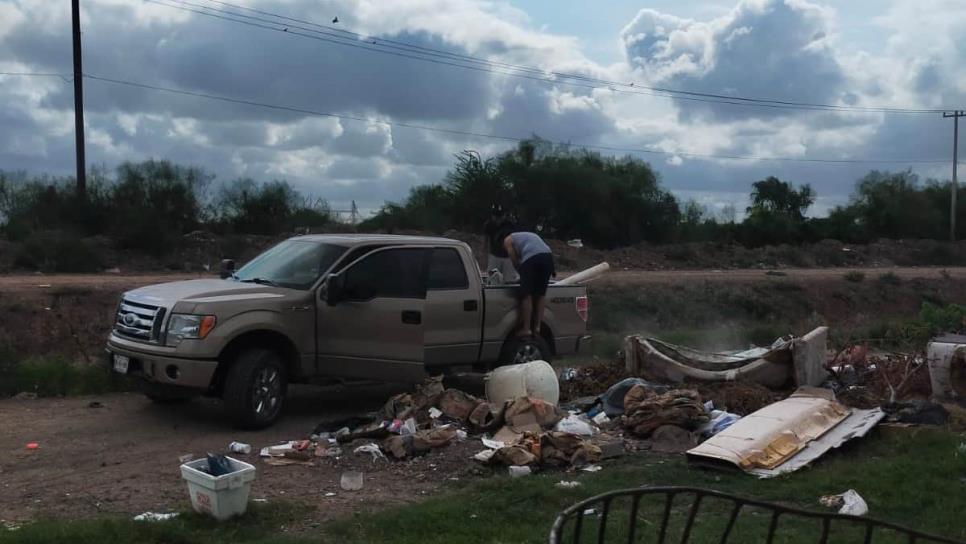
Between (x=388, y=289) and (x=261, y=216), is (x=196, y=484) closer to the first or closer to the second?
(x=388, y=289)

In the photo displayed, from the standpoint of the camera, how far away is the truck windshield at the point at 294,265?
9953 mm

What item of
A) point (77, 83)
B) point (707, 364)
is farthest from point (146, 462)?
point (77, 83)

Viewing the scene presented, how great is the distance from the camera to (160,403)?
1026 cm

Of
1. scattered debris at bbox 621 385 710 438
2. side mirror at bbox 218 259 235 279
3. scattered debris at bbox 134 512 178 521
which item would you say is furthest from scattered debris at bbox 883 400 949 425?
side mirror at bbox 218 259 235 279

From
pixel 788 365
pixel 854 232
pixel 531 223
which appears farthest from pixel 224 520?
pixel 854 232

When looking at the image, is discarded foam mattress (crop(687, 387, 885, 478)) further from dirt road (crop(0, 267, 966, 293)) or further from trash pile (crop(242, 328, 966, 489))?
dirt road (crop(0, 267, 966, 293))

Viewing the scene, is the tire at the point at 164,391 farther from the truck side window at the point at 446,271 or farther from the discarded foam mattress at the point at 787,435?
the discarded foam mattress at the point at 787,435

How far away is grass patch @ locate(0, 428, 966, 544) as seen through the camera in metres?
5.98

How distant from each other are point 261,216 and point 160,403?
29546 millimetres

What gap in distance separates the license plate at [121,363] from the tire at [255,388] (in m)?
0.96

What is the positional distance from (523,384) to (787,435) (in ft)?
8.85

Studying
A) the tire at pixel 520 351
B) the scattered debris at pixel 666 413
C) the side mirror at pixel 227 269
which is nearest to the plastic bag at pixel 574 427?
the scattered debris at pixel 666 413

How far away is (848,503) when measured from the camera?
6.71 m

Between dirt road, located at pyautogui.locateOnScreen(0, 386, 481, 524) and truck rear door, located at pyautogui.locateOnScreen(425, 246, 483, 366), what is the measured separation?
1102 millimetres
